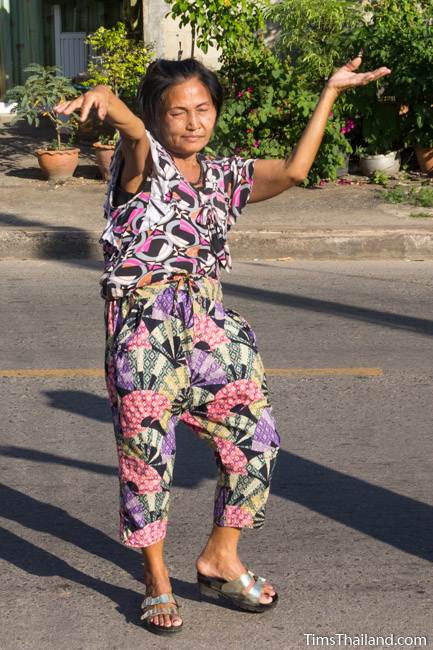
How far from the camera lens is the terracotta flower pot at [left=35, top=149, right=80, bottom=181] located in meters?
11.8

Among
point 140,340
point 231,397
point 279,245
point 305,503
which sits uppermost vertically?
point 140,340

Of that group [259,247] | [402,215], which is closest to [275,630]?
[259,247]

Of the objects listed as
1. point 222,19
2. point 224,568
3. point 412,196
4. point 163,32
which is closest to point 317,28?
point 222,19

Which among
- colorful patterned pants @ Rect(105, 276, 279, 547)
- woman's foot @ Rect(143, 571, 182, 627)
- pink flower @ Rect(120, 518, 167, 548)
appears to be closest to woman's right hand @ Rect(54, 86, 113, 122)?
colorful patterned pants @ Rect(105, 276, 279, 547)

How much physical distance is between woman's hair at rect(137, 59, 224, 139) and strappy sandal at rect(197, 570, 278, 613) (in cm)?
135

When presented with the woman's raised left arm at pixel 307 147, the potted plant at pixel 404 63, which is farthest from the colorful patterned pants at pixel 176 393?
the potted plant at pixel 404 63

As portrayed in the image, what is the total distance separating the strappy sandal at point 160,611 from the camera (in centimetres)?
348

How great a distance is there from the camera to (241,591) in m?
3.60

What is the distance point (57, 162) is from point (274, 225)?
9.57 feet

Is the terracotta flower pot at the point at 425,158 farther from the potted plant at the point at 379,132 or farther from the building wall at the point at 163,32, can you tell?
the building wall at the point at 163,32

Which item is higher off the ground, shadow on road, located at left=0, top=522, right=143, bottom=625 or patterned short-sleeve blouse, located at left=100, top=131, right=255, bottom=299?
patterned short-sleeve blouse, located at left=100, top=131, right=255, bottom=299

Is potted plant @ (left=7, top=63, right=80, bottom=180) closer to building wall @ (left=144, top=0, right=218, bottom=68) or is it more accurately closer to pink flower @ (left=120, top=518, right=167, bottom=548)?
building wall @ (left=144, top=0, right=218, bottom=68)

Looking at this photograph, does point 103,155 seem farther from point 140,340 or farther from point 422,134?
point 140,340

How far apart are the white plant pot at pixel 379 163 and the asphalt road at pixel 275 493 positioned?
4.66 m
